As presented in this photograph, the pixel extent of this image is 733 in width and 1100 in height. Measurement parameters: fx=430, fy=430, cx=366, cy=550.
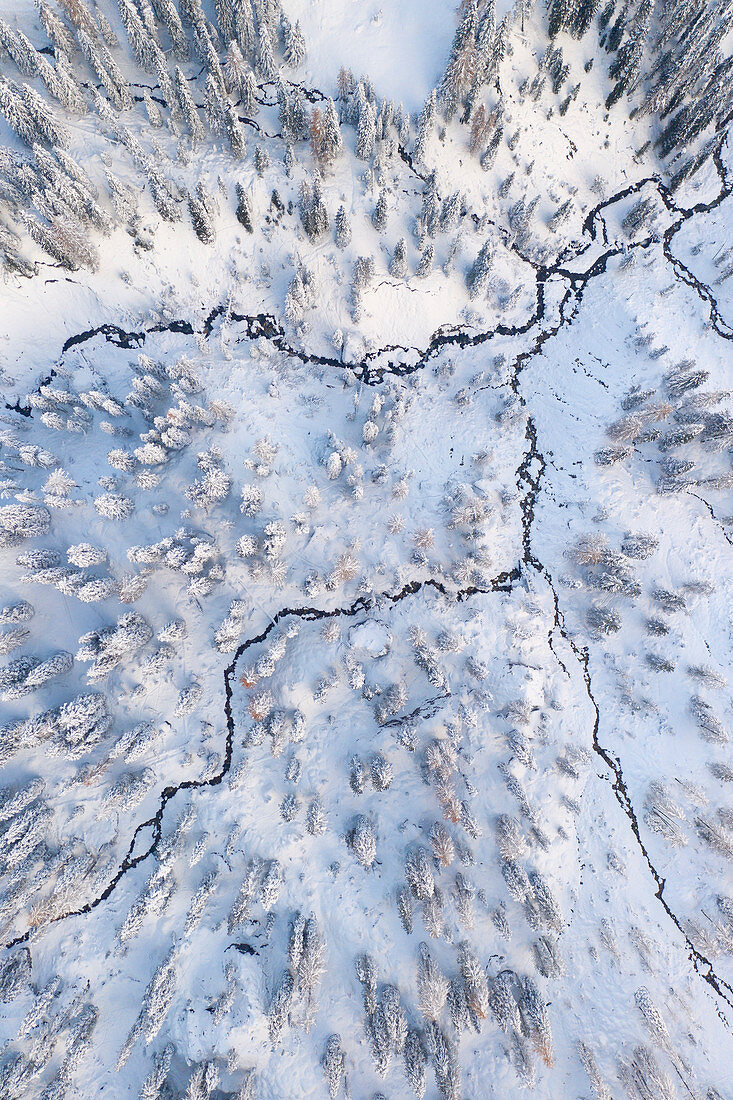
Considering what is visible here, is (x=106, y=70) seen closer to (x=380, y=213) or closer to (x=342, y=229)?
(x=342, y=229)

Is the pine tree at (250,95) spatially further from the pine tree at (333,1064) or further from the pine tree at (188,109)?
the pine tree at (333,1064)

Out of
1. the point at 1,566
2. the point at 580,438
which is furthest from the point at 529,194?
the point at 1,566

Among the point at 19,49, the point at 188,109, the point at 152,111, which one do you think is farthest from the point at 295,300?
the point at 19,49

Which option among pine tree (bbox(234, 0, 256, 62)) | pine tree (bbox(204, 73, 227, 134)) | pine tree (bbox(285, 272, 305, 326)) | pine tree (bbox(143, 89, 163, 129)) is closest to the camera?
pine tree (bbox(204, 73, 227, 134))

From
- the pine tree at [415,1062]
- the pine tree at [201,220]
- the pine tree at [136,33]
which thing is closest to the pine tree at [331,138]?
the pine tree at [201,220]

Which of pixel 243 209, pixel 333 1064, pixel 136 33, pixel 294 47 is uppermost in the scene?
pixel 294 47

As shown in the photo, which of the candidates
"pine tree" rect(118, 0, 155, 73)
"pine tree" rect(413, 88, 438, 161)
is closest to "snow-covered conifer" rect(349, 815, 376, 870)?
"pine tree" rect(413, 88, 438, 161)

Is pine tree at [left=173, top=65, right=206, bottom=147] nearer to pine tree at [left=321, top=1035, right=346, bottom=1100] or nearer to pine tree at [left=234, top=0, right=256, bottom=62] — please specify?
pine tree at [left=234, top=0, right=256, bottom=62]

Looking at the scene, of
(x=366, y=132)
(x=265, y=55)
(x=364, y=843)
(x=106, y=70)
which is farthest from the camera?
(x=265, y=55)

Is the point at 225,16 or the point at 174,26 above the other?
the point at 225,16
